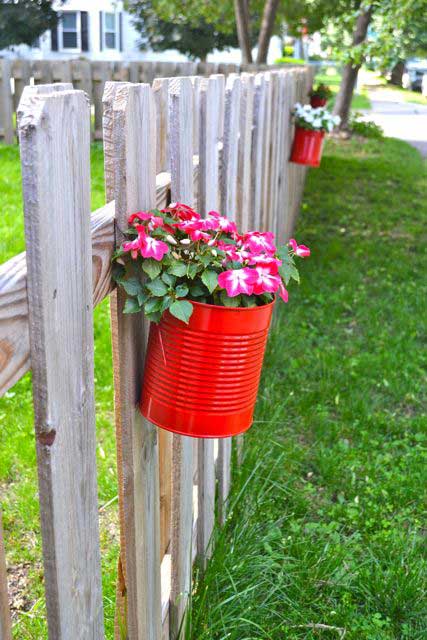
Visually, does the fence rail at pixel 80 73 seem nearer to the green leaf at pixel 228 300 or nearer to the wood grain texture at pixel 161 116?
the wood grain texture at pixel 161 116

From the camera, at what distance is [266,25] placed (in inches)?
447

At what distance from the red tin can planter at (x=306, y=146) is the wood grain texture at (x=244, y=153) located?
2.60m

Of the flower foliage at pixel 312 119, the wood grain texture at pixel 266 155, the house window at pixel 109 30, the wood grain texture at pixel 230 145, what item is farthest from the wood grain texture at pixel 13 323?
the house window at pixel 109 30

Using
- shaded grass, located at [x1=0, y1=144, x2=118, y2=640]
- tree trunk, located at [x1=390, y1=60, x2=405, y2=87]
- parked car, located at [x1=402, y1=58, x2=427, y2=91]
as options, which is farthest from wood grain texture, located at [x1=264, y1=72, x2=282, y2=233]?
tree trunk, located at [x1=390, y1=60, x2=405, y2=87]

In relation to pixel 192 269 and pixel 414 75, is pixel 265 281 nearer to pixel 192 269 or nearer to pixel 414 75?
pixel 192 269

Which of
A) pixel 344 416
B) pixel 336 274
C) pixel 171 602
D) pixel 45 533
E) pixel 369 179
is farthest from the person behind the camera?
pixel 369 179

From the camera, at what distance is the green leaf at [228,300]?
1482 mm

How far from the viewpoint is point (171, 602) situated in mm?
2105

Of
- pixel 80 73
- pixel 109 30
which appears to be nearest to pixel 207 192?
pixel 80 73

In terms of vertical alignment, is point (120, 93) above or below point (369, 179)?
above

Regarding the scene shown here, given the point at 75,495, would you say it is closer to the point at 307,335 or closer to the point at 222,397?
the point at 222,397

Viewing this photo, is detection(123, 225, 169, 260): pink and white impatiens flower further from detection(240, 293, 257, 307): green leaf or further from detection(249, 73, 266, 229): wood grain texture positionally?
detection(249, 73, 266, 229): wood grain texture

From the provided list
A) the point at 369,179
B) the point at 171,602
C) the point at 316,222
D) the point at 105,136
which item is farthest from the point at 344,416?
the point at 369,179

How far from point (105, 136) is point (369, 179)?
31.5 feet
